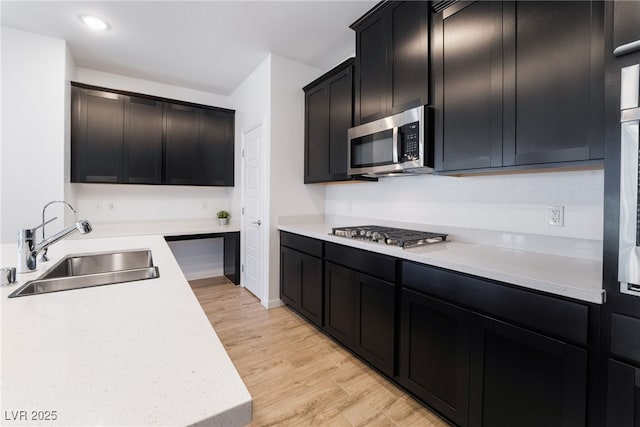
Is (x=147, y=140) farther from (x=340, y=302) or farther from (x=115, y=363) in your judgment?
(x=115, y=363)

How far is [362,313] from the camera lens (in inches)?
79.7

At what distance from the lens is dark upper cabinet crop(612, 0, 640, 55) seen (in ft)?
3.04

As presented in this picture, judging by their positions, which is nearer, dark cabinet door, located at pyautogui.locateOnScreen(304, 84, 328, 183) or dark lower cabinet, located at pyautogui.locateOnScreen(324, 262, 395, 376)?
dark lower cabinet, located at pyautogui.locateOnScreen(324, 262, 395, 376)

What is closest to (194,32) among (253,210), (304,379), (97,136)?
(97,136)

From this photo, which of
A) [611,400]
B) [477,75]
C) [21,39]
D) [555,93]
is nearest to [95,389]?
[611,400]

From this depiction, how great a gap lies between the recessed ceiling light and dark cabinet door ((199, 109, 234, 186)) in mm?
1340

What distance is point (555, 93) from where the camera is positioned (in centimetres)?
131

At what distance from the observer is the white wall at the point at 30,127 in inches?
103

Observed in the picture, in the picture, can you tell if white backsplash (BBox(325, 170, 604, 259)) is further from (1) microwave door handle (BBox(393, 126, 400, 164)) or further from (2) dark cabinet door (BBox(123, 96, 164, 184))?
(2) dark cabinet door (BBox(123, 96, 164, 184))

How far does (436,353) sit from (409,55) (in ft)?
6.18

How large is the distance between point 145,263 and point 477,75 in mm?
2242

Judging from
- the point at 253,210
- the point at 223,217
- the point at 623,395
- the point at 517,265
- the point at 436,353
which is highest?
the point at 253,210

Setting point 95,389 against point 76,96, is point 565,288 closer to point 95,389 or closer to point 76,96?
point 95,389

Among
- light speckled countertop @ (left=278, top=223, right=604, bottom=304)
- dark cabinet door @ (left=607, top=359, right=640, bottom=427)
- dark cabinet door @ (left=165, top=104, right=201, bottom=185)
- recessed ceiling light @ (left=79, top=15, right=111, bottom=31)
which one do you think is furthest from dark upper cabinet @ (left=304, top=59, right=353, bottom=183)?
dark cabinet door @ (left=607, top=359, right=640, bottom=427)
